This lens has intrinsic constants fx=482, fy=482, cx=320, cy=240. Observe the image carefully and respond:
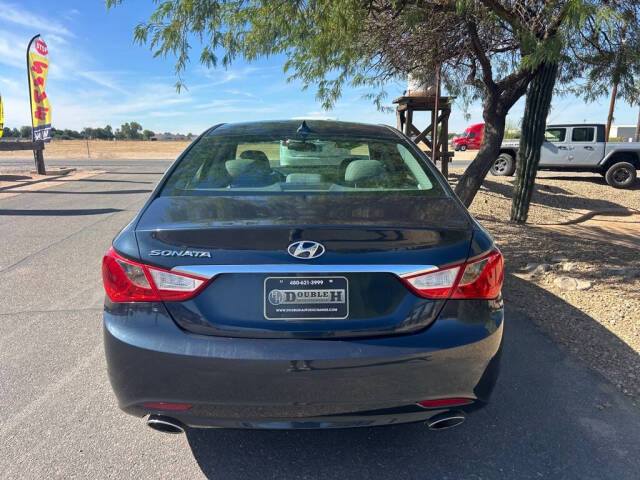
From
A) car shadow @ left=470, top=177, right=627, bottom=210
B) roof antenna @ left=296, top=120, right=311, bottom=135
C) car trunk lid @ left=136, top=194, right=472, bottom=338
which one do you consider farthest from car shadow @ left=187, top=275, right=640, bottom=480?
car shadow @ left=470, top=177, right=627, bottom=210

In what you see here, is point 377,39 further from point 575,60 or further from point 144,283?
point 144,283

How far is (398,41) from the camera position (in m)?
7.48

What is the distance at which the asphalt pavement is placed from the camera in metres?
2.35

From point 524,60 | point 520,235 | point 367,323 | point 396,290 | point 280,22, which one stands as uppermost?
point 280,22

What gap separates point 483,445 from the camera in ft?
8.33

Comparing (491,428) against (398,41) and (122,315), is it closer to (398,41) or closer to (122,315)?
(122,315)

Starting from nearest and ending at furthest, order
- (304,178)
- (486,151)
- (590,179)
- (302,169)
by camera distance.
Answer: (304,178) < (302,169) < (486,151) < (590,179)

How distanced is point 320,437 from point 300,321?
96 cm

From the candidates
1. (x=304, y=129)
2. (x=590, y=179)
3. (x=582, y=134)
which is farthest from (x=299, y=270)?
(x=590, y=179)

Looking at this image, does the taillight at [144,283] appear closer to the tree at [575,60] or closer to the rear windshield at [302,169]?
A: the rear windshield at [302,169]

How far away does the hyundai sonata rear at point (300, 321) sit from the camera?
196cm

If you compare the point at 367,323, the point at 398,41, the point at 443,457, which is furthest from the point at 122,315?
the point at 398,41

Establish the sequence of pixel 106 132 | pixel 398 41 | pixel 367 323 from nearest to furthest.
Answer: pixel 367 323
pixel 398 41
pixel 106 132

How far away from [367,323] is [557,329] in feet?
8.84
